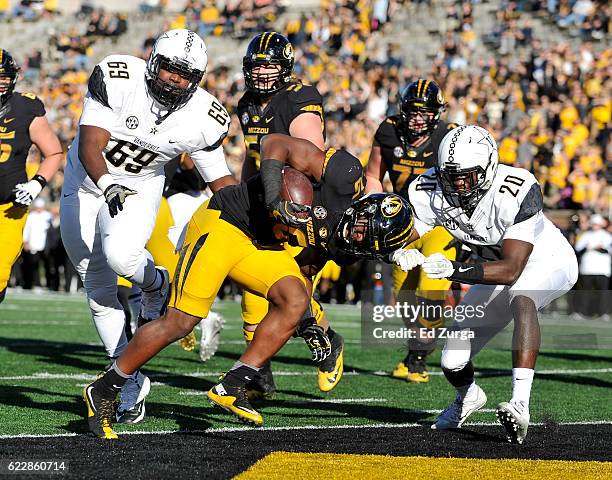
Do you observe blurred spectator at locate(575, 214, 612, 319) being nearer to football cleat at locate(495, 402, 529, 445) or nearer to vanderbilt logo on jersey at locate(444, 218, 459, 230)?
vanderbilt logo on jersey at locate(444, 218, 459, 230)

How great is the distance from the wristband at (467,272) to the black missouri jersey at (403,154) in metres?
2.93

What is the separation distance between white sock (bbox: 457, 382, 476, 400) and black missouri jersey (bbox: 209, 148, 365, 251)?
1140 mm

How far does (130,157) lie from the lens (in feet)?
20.4

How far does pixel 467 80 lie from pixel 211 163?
43.3 feet

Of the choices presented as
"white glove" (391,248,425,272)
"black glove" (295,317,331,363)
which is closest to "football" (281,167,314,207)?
"white glove" (391,248,425,272)

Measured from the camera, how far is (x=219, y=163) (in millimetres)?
6375

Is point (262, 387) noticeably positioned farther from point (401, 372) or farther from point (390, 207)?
point (390, 207)

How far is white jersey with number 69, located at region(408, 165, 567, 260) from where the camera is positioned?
5.62m

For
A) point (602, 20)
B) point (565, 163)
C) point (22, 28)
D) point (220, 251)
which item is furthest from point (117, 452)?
point (22, 28)

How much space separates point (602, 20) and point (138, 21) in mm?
13510

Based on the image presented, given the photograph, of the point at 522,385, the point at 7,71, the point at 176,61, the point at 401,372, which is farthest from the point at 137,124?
the point at 401,372

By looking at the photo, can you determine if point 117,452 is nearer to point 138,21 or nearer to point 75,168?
point 75,168

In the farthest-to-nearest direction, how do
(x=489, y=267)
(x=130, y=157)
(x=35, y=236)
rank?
(x=35, y=236)
(x=130, y=157)
(x=489, y=267)

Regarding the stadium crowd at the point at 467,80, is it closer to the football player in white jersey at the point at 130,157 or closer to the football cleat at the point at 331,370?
the football cleat at the point at 331,370
